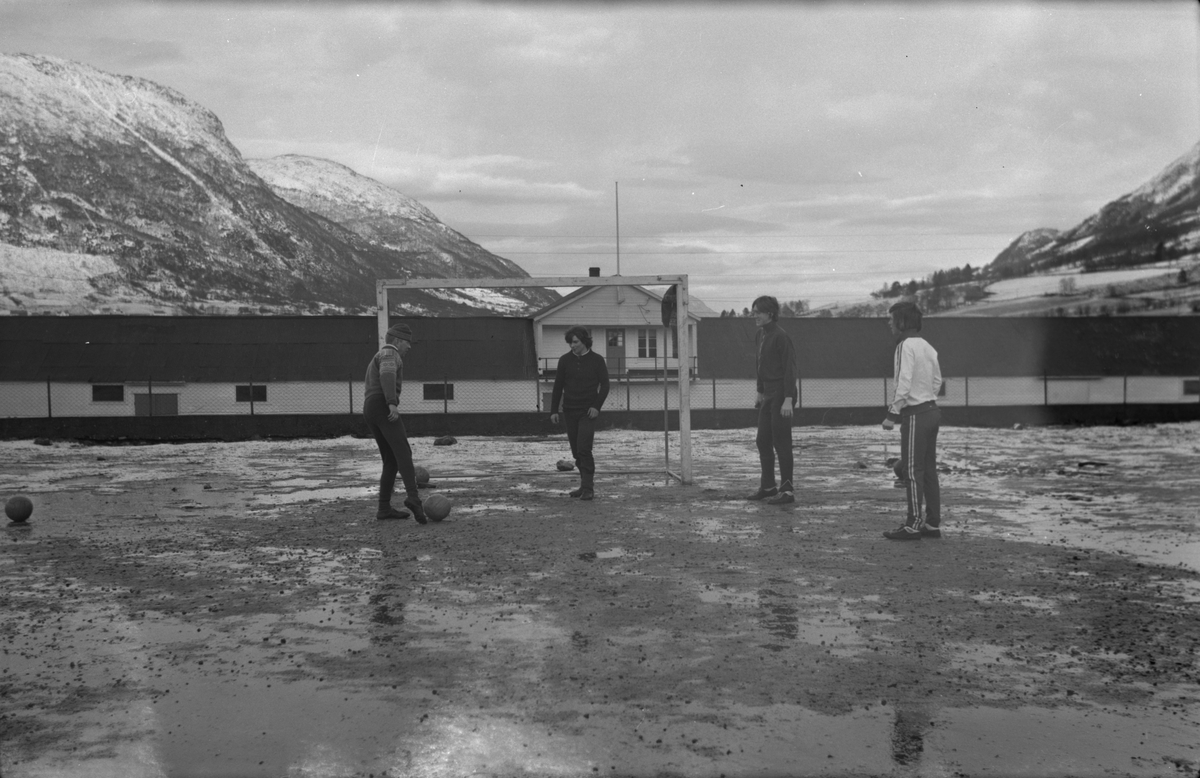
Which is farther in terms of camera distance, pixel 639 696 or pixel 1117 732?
pixel 639 696

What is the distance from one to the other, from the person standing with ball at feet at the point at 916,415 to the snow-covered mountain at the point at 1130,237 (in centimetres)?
4862

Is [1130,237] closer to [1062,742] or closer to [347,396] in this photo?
[347,396]

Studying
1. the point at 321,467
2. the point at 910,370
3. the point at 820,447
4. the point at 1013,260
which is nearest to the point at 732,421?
the point at 820,447

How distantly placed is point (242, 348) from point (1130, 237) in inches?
2494

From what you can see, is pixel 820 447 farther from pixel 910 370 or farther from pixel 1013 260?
pixel 1013 260

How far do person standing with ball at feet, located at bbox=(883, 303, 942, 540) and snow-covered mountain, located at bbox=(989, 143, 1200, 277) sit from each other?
48.6 metres

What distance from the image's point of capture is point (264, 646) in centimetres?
592

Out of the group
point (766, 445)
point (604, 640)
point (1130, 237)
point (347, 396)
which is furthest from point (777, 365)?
point (1130, 237)

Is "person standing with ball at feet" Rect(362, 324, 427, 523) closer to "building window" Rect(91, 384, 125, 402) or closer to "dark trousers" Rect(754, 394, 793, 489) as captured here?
"dark trousers" Rect(754, 394, 793, 489)

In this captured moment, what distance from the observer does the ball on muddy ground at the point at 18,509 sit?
1088 centimetres

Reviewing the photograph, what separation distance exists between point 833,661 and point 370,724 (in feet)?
7.51

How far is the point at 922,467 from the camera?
9172 millimetres

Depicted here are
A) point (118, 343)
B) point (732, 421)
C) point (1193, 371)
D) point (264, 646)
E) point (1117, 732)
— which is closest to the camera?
point (1117, 732)

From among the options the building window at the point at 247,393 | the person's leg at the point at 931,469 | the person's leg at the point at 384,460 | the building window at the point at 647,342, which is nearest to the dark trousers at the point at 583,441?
the person's leg at the point at 384,460
